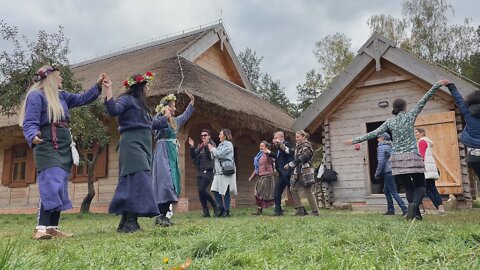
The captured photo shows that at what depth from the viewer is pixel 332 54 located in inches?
1176

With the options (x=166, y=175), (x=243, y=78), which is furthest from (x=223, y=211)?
(x=243, y=78)

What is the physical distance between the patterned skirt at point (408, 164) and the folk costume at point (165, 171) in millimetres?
2885

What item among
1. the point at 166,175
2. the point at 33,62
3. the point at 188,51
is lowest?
the point at 166,175

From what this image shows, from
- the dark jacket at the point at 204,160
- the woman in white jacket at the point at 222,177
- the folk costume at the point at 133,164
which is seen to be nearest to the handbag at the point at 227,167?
the woman in white jacket at the point at 222,177

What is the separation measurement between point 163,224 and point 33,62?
6869 millimetres

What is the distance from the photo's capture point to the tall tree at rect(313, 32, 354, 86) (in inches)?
1151

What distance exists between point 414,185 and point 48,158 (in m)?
4.40

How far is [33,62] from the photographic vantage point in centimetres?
996

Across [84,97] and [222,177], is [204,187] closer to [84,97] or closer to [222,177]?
[222,177]

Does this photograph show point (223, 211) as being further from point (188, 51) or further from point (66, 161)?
point (188, 51)

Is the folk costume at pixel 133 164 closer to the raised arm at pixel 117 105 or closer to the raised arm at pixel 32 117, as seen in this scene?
the raised arm at pixel 117 105

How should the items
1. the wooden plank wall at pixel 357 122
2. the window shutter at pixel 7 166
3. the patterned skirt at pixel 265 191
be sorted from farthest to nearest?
the window shutter at pixel 7 166 → the wooden plank wall at pixel 357 122 → the patterned skirt at pixel 265 191

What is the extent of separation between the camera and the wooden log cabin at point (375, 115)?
9.43 m

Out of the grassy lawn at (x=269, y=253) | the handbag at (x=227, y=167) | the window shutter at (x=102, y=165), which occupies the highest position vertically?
the window shutter at (x=102, y=165)
